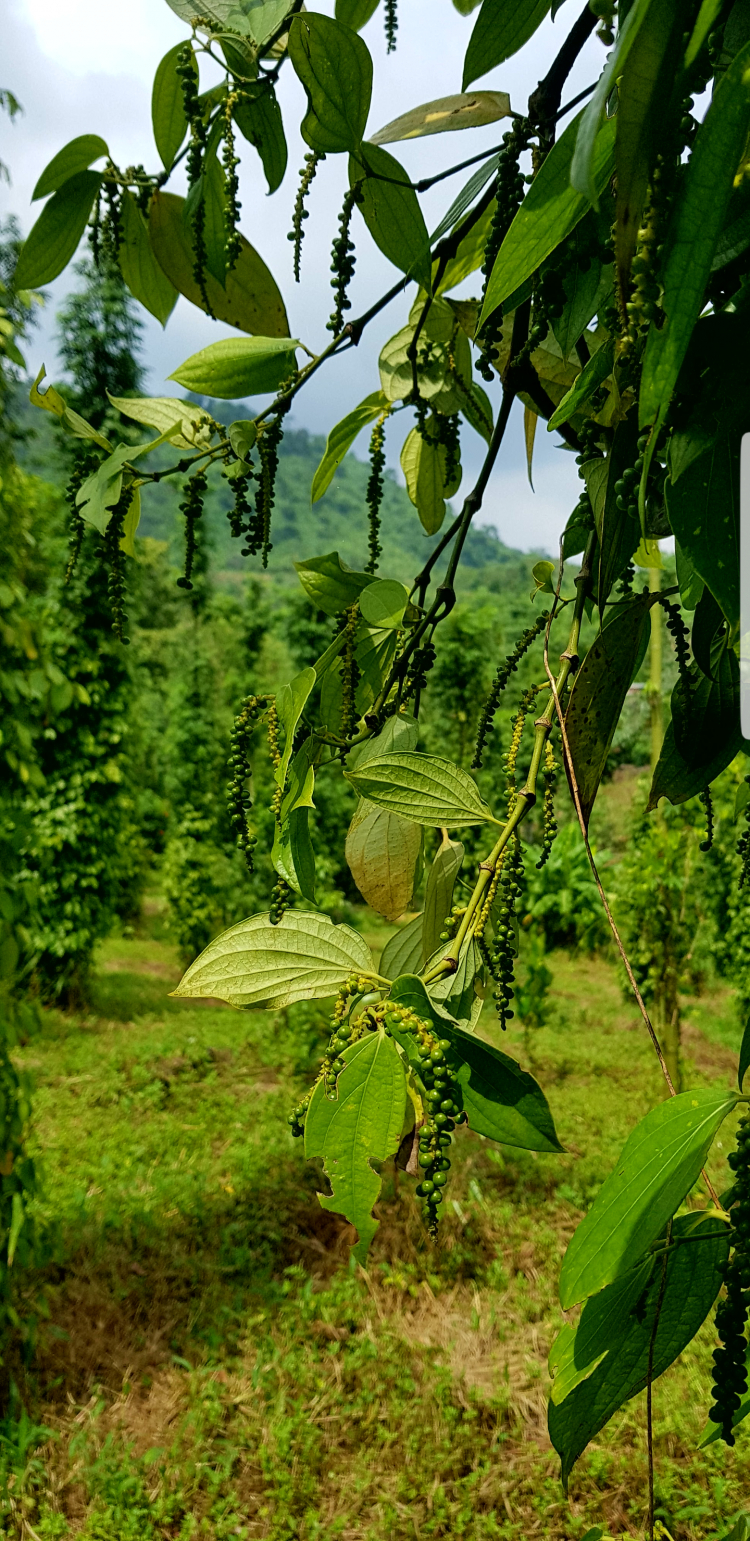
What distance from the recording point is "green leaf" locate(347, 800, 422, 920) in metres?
0.49

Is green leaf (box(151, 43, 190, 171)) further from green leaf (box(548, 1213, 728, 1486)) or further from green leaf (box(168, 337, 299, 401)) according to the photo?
green leaf (box(548, 1213, 728, 1486))

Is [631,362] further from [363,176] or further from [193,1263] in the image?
[193,1263]

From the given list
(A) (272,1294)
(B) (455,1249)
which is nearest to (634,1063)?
(B) (455,1249)

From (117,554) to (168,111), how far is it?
23 centimetres

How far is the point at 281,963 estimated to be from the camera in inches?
15.6

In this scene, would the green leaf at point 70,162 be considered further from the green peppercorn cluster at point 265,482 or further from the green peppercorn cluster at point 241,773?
the green peppercorn cluster at point 241,773

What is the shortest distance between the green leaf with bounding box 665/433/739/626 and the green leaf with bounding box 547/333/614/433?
0.20ft

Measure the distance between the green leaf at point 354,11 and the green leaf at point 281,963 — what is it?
0.44m

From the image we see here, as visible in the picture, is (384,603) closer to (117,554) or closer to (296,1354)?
(117,554)

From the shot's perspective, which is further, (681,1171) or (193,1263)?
(193,1263)

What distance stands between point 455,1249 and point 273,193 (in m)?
2.79

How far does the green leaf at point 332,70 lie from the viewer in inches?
15.2

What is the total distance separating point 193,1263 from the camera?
2.74 meters

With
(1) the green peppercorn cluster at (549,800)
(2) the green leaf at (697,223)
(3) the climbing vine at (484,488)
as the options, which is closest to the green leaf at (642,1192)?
(3) the climbing vine at (484,488)
